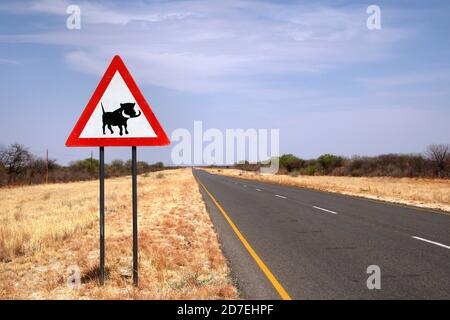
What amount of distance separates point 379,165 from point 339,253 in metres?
60.9

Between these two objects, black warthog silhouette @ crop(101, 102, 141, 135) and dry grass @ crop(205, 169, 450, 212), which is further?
dry grass @ crop(205, 169, 450, 212)

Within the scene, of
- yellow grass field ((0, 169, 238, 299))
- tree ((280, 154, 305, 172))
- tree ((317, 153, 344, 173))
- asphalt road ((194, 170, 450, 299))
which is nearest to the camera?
yellow grass field ((0, 169, 238, 299))

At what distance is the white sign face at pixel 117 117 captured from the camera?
532 cm

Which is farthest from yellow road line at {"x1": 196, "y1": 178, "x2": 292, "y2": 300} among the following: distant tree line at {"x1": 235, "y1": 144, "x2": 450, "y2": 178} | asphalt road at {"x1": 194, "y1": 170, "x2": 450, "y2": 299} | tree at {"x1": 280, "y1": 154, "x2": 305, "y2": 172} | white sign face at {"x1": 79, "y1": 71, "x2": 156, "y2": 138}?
tree at {"x1": 280, "y1": 154, "x2": 305, "y2": 172}

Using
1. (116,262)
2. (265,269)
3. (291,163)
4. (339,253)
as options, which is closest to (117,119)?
(116,262)

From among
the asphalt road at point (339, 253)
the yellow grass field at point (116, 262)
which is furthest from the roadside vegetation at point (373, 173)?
the yellow grass field at point (116, 262)

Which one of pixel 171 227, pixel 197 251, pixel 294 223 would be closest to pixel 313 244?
pixel 197 251

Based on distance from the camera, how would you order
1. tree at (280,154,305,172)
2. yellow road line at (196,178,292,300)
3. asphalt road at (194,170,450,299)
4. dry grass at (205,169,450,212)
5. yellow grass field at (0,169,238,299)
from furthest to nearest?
tree at (280,154,305,172) → dry grass at (205,169,450,212) → asphalt road at (194,170,450,299) → yellow grass field at (0,169,238,299) → yellow road line at (196,178,292,300)

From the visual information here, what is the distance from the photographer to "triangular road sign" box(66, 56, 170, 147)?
17.5ft

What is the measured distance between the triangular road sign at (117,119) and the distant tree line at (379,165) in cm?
4992

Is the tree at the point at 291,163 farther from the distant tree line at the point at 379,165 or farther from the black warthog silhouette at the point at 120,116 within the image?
the black warthog silhouette at the point at 120,116

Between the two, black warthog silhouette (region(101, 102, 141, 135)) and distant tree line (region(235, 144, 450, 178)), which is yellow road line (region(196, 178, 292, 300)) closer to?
black warthog silhouette (region(101, 102, 141, 135))

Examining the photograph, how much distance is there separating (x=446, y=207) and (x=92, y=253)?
1451cm

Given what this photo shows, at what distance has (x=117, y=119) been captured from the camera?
17.4ft
